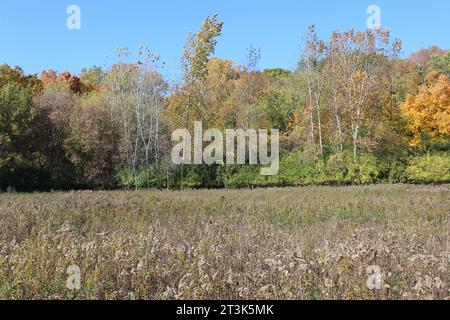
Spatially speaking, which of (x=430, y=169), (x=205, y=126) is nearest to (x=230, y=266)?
(x=205, y=126)

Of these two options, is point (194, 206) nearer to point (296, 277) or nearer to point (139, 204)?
point (139, 204)

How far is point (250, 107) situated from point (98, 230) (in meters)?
32.5

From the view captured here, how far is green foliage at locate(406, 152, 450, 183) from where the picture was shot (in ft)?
113

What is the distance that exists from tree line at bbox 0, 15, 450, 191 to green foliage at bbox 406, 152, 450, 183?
0.07 meters

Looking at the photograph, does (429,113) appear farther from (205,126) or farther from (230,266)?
(230,266)

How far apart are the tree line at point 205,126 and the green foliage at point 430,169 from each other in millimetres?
71

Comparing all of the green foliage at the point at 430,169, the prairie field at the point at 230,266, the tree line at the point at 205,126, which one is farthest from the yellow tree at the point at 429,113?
the prairie field at the point at 230,266

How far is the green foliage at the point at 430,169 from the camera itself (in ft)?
113

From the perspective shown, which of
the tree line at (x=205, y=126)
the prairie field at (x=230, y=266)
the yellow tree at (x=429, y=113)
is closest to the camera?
the prairie field at (x=230, y=266)

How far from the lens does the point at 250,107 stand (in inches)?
1660

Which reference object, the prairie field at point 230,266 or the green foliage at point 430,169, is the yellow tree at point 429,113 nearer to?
the green foliage at point 430,169

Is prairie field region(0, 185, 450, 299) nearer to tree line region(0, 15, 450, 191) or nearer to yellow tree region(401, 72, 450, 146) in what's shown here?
tree line region(0, 15, 450, 191)

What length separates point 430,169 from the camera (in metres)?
34.8

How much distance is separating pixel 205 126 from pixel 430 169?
16255mm
